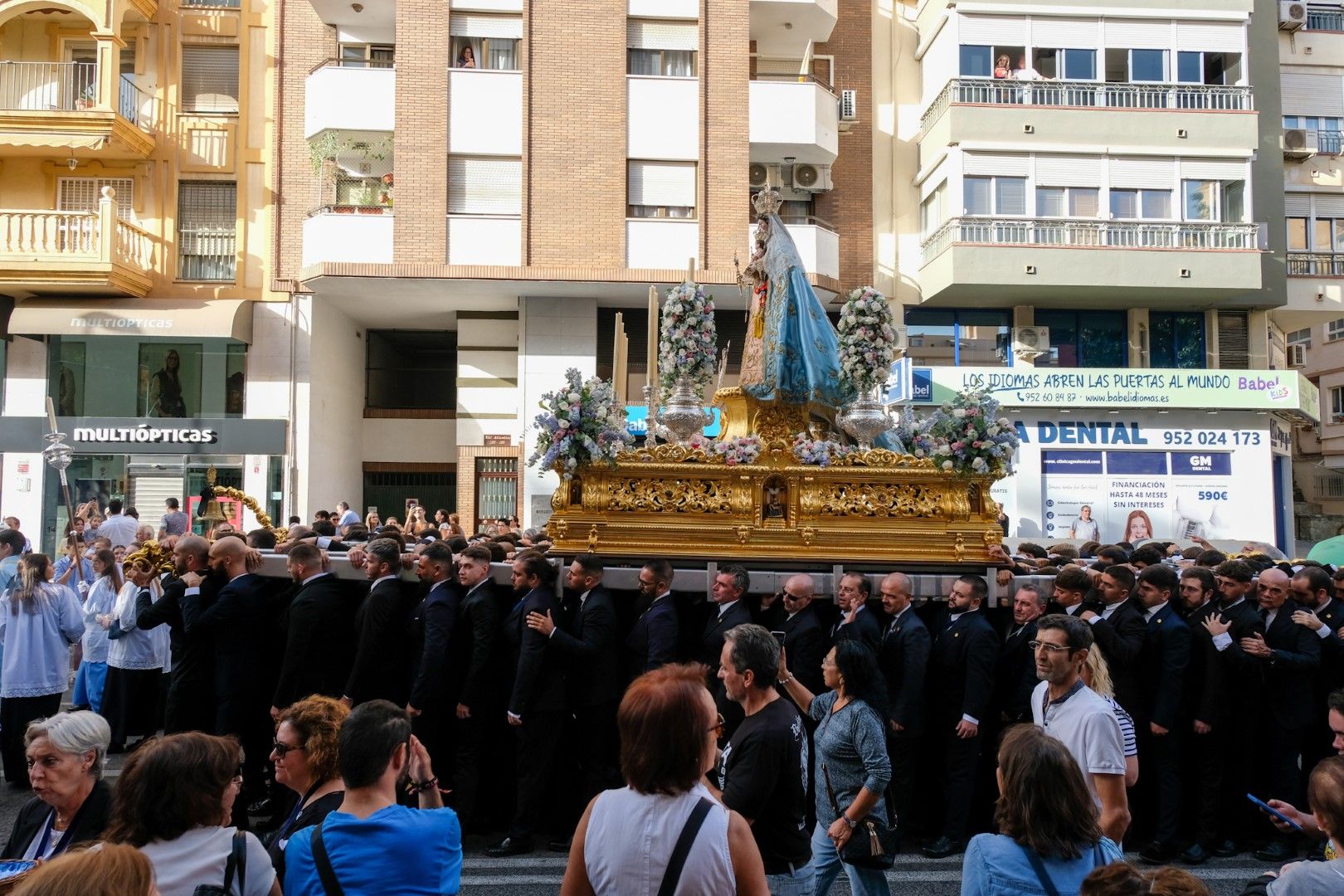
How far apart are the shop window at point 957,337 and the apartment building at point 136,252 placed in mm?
13018

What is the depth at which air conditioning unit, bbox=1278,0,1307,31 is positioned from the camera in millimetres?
24719

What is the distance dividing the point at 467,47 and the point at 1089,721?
1924cm

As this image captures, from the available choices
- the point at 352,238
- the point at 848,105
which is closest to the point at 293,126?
the point at 352,238

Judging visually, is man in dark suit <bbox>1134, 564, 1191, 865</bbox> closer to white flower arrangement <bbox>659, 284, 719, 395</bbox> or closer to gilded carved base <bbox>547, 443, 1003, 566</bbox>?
gilded carved base <bbox>547, 443, 1003, 566</bbox>

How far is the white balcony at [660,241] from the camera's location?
66.4ft

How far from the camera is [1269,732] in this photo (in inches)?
281

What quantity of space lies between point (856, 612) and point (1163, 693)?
6.57 ft

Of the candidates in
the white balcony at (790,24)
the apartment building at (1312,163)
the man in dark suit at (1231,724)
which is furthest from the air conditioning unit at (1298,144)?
the man in dark suit at (1231,724)

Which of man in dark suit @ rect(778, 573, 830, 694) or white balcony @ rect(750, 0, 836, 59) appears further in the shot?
white balcony @ rect(750, 0, 836, 59)

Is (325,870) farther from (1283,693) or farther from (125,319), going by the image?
(125,319)

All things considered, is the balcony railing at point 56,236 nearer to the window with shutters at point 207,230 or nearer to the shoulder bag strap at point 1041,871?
the window with shutters at point 207,230

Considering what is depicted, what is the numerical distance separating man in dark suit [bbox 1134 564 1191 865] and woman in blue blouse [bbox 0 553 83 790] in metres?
7.90

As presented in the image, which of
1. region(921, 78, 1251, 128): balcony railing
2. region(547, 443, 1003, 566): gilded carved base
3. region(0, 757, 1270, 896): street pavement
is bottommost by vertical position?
region(0, 757, 1270, 896): street pavement

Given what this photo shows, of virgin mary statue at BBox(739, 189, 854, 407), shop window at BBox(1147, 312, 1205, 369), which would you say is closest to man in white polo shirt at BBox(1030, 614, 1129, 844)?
virgin mary statue at BBox(739, 189, 854, 407)
